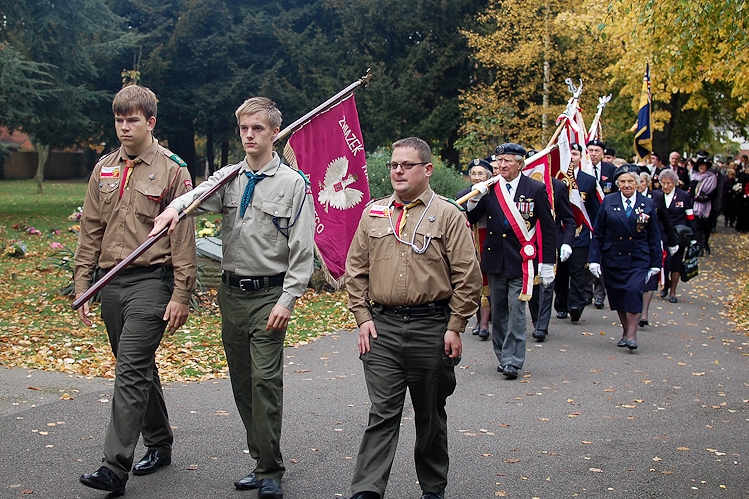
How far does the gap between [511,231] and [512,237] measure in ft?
0.22

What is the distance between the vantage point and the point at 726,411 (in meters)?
7.67

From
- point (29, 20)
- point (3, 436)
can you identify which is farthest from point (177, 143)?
point (3, 436)

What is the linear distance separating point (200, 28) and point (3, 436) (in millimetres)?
35661

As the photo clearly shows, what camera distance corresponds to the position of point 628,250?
34.2ft

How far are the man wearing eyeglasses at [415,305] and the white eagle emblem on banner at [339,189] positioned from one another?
5.53ft

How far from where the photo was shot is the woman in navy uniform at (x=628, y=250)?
1033 cm

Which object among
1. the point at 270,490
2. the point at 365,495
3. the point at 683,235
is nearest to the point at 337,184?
the point at 270,490

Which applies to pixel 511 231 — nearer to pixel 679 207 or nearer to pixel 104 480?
pixel 104 480

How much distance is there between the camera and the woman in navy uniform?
33.9 ft

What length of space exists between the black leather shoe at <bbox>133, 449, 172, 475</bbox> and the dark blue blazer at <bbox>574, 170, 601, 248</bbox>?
8.12 metres

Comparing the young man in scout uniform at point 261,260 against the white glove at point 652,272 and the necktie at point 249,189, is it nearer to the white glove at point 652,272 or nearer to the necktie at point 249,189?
the necktie at point 249,189

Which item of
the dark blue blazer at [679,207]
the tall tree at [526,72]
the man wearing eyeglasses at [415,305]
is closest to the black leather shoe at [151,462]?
the man wearing eyeglasses at [415,305]

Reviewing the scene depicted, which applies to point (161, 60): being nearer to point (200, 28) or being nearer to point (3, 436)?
point (200, 28)

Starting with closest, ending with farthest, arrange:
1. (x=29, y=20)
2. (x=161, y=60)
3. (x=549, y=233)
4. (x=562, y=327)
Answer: (x=549, y=233)
(x=562, y=327)
(x=29, y=20)
(x=161, y=60)
